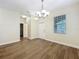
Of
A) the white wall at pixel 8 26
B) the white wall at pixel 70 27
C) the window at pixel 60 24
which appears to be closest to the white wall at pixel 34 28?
the white wall at pixel 8 26

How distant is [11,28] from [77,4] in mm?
5588

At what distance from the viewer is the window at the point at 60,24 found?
5.32m

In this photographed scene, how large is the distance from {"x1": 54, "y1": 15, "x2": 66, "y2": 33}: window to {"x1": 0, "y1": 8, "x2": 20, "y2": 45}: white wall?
3.83 m

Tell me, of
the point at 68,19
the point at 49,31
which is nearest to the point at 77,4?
the point at 68,19

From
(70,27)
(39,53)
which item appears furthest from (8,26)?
(70,27)

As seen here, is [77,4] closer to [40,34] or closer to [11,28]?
[40,34]

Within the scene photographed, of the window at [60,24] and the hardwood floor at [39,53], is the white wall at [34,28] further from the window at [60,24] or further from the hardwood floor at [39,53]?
the hardwood floor at [39,53]

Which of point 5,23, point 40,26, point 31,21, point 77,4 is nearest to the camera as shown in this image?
point 77,4

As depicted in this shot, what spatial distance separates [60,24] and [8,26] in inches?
181

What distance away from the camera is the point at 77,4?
4344 millimetres

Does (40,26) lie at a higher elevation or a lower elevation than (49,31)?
higher

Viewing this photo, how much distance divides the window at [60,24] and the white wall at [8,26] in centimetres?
383

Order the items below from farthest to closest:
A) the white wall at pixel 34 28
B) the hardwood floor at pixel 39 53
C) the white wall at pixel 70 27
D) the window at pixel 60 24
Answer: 1. the white wall at pixel 34 28
2. the window at pixel 60 24
3. the white wall at pixel 70 27
4. the hardwood floor at pixel 39 53

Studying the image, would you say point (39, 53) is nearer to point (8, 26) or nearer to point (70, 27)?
point (70, 27)
